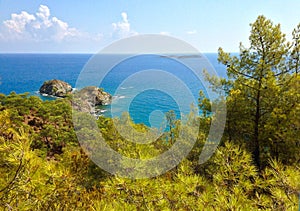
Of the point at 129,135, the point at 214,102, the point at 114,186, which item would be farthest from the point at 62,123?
the point at 114,186

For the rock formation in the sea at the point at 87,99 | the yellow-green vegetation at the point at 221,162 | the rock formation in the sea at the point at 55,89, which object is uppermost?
the yellow-green vegetation at the point at 221,162

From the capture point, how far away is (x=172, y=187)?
2531mm

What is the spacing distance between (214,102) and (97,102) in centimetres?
3027

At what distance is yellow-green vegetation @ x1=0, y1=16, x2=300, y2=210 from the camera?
206 cm

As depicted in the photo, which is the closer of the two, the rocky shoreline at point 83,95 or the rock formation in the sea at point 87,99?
the rock formation in the sea at point 87,99

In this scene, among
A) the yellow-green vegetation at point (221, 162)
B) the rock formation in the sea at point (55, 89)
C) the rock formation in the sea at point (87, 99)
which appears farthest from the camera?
the rock formation in the sea at point (55, 89)

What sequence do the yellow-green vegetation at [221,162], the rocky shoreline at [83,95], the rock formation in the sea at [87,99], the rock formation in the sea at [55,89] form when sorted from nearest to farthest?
the yellow-green vegetation at [221,162] → the rock formation in the sea at [87,99] → the rocky shoreline at [83,95] → the rock formation in the sea at [55,89]

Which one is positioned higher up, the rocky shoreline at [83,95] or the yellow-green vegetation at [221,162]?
the yellow-green vegetation at [221,162]

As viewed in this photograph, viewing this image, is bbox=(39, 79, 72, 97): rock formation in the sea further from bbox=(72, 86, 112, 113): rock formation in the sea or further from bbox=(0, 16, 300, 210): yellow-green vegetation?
bbox=(0, 16, 300, 210): yellow-green vegetation

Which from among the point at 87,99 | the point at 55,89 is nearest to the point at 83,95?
the point at 87,99

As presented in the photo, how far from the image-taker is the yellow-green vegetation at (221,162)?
81.0 inches

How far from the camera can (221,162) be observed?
296 cm

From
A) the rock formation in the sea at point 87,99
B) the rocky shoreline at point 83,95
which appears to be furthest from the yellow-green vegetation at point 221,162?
the rocky shoreline at point 83,95

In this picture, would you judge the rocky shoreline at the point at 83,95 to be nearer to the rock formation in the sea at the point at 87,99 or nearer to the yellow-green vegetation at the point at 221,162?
the rock formation in the sea at the point at 87,99
